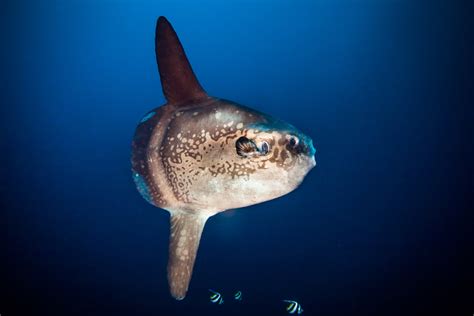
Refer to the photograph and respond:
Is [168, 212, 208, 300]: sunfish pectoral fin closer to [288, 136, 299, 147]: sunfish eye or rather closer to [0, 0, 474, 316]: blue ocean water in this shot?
[288, 136, 299, 147]: sunfish eye

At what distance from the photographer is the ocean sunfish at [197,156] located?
157 centimetres

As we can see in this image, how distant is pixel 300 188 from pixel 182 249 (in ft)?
42.1

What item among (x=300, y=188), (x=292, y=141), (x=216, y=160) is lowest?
(x=300, y=188)

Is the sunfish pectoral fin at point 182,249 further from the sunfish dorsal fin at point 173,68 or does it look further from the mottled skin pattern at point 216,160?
the sunfish dorsal fin at point 173,68

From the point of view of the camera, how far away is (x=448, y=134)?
66.8 ft

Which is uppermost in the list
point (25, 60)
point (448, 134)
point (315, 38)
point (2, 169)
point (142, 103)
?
point (315, 38)

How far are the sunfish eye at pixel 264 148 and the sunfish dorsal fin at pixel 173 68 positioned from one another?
664 millimetres

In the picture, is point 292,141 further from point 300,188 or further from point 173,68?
point 300,188

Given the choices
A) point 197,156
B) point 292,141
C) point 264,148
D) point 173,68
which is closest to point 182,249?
point 197,156

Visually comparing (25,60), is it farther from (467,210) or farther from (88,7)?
(467,210)

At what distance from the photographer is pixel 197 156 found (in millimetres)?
1732

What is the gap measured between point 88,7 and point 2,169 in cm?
1242

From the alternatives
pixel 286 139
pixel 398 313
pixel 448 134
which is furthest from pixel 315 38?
pixel 286 139

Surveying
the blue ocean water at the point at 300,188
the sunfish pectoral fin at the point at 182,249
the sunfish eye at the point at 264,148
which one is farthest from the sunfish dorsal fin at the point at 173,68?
the blue ocean water at the point at 300,188
